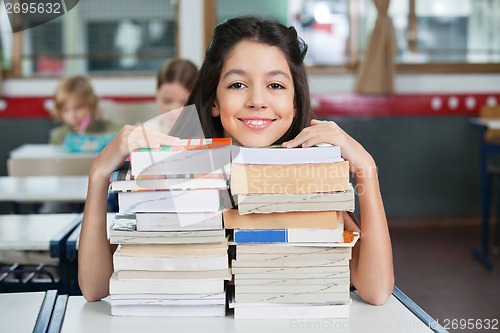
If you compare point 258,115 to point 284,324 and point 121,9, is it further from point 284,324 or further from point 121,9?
point 121,9

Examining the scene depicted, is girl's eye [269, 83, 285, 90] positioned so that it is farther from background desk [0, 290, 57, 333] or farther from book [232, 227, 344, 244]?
background desk [0, 290, 57, 333]

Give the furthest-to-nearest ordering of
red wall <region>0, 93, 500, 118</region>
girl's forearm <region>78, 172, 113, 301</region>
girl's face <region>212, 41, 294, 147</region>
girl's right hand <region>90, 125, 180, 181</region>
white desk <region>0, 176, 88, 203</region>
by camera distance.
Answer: red wall <region>0, 93, 500, 118</region>
white desk <region>0, 176, 88, 203</region>
girl's face <region>212, 41, 294, 147</region>
girl's forearm <region>78, 172, 113, 301</region>
girl's right hand <region>90, 125, 180, 181</region>

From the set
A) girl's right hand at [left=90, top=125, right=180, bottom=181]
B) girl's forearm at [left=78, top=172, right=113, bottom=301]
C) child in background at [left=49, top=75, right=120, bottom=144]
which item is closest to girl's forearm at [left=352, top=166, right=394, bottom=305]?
girl's right hand at [left=90, top=125, right=180, bottom=181]

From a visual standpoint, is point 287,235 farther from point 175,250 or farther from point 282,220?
point 175,250

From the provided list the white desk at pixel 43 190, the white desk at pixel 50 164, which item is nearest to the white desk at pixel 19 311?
the white desk at pixel 43 190

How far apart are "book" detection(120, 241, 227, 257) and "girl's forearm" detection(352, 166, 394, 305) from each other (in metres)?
0.32

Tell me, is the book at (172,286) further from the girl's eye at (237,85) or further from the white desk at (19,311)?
the girl's eye at (237,85)

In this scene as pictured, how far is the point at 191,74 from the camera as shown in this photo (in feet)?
12.8

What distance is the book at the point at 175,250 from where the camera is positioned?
51.1 inches

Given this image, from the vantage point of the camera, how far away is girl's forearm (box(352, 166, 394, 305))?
1455 mm

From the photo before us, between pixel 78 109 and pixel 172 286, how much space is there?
341cm

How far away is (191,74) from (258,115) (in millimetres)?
2355

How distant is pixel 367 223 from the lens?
58.1 inches

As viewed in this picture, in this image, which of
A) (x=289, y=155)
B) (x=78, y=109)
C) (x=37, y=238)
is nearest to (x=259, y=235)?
(x=289, y=155)
